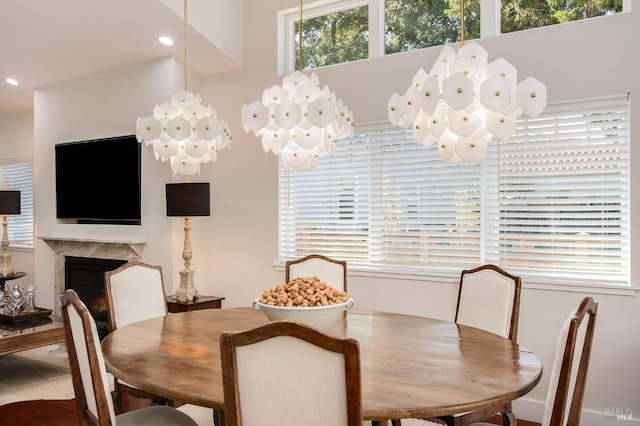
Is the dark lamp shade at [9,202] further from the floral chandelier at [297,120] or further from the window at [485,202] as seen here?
the floral chandelier at [297,120]

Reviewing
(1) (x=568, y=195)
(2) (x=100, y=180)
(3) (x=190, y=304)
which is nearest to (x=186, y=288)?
(3) (x=190, y=304)

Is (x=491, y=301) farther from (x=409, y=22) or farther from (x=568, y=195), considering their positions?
(x=409, y=22)

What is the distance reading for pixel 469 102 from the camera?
180 cm

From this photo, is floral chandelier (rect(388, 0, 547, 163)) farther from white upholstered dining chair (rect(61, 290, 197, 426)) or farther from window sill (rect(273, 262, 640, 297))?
window sill (rect(273, 262, 640, 297))

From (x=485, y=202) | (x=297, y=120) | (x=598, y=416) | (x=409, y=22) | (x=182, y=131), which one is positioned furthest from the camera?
(x=409, y=22)

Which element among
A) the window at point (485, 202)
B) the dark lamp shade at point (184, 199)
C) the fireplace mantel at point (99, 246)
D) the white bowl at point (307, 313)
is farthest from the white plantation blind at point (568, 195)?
the fireplace mantel at point (99, 246)

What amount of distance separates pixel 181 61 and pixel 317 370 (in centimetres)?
404

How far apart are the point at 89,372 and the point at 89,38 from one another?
143 inches

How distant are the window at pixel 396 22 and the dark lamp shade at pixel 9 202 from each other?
3.83 meters

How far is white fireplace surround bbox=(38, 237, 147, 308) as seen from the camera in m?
4.74

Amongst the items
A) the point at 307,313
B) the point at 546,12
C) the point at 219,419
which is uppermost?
the point at 546,12

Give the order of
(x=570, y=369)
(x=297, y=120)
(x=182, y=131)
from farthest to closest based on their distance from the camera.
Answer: (x=182, y=131)
(x=297, y=120)
(x=570, y=369)

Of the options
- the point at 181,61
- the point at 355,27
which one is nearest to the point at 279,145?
the point at 355,27

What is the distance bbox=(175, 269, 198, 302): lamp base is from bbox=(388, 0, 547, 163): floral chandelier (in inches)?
112
